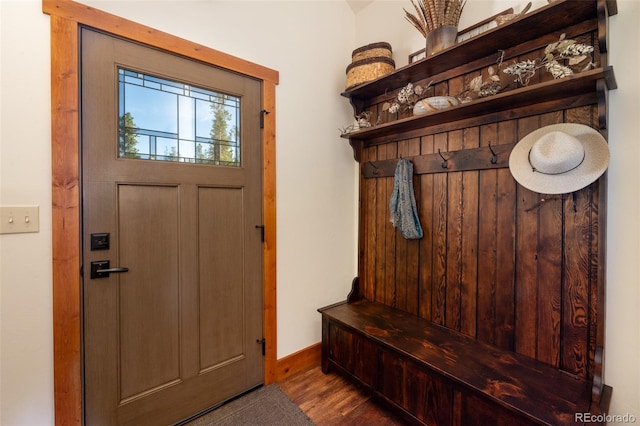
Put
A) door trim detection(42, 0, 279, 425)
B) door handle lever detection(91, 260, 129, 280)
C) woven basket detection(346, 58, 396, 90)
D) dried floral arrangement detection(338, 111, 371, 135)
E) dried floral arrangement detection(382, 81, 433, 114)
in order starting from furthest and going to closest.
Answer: dried floral arrangement detection(338, 111, 371, 135)
woven basket detection(346, 58, 396, 90)
dried floral arrangement detection(382, 81, 433, 114)
door handle lever detection(91, 260, 129, 280)
door trim detection(42, 0, 279, 425)

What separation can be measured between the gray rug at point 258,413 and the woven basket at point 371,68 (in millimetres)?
2275

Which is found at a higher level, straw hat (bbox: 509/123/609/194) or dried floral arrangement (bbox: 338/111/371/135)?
dried floral arrangement (bbox: 338/111/371/135)

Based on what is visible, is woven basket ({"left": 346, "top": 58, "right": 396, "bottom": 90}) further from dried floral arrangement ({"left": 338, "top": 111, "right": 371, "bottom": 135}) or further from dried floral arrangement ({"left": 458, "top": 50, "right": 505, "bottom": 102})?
dried floral arrangement ({"left": 458, "top": 50, "right": 505, "bottom": 102})

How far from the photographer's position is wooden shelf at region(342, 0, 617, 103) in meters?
1.18

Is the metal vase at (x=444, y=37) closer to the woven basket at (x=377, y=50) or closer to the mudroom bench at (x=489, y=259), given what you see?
the mudroom bench at (x=489, y=259)

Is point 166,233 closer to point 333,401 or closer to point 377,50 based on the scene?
point 333,401

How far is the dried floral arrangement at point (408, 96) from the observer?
1.83m

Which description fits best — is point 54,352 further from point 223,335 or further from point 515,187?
point 515,187

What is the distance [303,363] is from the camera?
2127mm

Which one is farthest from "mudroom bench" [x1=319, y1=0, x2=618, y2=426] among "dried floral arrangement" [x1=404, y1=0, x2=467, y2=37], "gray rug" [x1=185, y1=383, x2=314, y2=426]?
"gray rug" [x1=185, y1=383, x2=314, y2=426]

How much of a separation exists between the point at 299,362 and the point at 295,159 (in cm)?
156

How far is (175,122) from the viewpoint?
5.17 ft

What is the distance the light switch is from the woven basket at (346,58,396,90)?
2013 millimetres

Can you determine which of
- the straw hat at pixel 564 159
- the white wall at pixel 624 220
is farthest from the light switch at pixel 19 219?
the white wall at pixel 624 220
